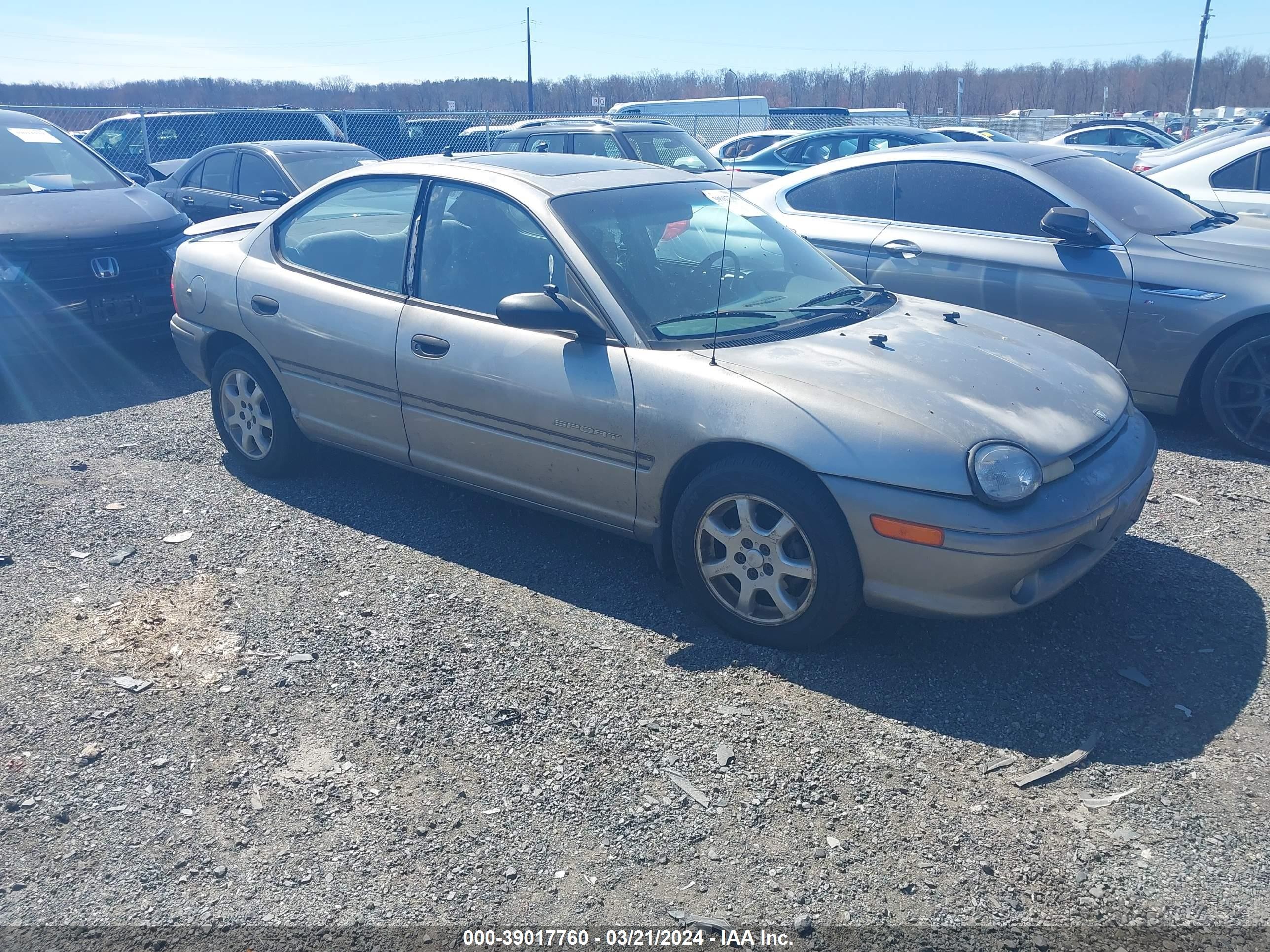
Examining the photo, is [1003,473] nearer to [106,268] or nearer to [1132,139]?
[106,268]

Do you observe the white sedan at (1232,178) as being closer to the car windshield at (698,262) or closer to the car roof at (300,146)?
the car windshield at (698,262)

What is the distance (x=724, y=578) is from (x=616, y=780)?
0.97m

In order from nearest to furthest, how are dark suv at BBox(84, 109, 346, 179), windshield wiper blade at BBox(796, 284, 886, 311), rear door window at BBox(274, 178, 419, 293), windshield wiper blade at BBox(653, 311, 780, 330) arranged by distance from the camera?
1. windshield wiper blade at BBox(653, 311, 780, 330)
2. windshield wiper blade at BBox(796, 284, 886, 311)
3. rear door window at BBox(274, 178, 419, 293)
4. dark suv at BBox(84, 109, 346, 179)

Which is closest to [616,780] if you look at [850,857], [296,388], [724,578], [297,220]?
[850,857]

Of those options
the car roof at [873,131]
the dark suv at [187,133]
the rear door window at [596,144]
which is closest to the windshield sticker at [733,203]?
the rear door window at [596,144]

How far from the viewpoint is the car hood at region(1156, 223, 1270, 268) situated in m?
5.62

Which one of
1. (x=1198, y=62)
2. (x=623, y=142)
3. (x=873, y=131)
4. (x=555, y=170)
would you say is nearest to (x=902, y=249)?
(x=555, y=170)

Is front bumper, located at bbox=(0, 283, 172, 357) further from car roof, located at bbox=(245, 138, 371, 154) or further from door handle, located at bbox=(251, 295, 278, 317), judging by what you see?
car roof, located at bbox=(245, 138, 371, 154)

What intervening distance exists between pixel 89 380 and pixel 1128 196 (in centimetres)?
739

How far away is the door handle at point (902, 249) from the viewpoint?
6418mm

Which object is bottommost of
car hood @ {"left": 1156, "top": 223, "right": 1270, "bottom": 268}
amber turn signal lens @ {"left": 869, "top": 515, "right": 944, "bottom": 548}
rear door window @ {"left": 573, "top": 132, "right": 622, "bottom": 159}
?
amber turn signal lens @ {"left": 869, "top": 515, "right": 944, "bottom": 548}

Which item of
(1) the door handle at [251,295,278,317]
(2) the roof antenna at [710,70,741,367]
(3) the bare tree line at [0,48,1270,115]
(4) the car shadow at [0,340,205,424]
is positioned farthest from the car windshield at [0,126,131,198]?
(3) the bare tree line at [0,48,1270,115]

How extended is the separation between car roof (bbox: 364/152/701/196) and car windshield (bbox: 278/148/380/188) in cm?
554

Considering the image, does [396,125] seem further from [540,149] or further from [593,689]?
[593,689]
